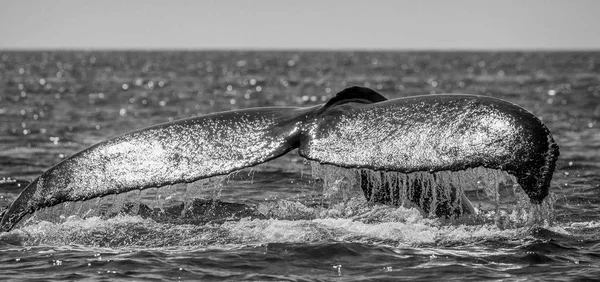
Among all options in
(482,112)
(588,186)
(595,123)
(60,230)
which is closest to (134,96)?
(595,123)

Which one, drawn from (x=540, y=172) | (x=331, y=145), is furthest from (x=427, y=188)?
(x=540, y=172)

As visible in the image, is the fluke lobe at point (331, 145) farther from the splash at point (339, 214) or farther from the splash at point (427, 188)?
the splash at point (427, 188)

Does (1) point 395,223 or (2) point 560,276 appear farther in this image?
(1) point 395,223

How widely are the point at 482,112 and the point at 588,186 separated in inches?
246

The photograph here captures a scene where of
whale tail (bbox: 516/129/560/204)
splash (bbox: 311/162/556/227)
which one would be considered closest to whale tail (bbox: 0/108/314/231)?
splash (bbox: 311/162/556/227)

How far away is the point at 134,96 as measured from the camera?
33062mm

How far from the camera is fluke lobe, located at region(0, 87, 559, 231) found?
4.51m

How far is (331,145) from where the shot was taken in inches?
193

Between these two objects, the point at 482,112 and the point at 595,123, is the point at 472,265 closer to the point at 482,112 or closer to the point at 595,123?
the point at 482,112

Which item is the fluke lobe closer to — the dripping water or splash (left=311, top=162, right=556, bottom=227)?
the dripping water

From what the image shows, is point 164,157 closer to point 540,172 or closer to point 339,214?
point 540,172

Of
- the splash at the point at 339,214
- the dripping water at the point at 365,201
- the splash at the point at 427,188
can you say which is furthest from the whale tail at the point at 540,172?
the splash at the point at 427,188

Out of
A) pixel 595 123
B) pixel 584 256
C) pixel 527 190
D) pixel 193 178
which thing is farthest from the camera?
pixel 595 123

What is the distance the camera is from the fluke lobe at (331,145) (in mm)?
4512
